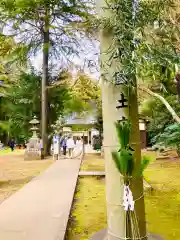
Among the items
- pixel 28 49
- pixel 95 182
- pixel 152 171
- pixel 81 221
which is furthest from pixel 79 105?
pixel 81 221

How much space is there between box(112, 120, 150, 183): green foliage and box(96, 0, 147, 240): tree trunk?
0.13 meters

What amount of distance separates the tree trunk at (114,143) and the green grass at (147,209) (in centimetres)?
133

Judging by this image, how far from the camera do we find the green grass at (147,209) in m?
4.71

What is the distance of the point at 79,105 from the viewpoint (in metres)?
27.0

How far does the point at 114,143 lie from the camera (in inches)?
127

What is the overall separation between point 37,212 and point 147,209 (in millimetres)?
2090

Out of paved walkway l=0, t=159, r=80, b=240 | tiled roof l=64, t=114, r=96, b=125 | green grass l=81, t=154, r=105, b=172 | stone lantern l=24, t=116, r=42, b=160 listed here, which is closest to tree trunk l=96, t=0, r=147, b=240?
paved walkway l=0, t=159, r=80, b=240

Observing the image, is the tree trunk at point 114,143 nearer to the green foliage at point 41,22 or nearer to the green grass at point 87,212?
the green grass at point 87,212

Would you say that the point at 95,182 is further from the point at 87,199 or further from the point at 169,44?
the point at 169,44

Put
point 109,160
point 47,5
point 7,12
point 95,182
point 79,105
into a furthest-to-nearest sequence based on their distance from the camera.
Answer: point 79,105
point 7,12
point 47,5
point 95,182
point 109,160

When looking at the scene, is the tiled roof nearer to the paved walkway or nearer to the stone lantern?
the stone lantern

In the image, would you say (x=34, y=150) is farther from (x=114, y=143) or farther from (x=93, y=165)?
(x=114, y=143)

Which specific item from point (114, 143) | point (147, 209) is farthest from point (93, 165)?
point (114, 143)

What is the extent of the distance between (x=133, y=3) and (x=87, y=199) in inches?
195
